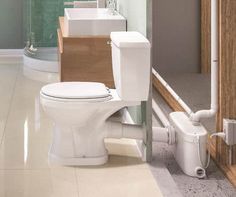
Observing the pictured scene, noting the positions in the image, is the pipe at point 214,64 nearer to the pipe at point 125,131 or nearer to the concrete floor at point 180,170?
the concrete floor at point 180,170

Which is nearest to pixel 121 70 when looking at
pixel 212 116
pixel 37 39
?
pixel 212 116

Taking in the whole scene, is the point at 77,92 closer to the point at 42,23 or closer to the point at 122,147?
the point at 122,147

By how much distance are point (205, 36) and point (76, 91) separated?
0.92 meters

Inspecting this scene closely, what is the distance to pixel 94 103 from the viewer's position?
318 cm

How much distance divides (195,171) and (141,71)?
0.66 m

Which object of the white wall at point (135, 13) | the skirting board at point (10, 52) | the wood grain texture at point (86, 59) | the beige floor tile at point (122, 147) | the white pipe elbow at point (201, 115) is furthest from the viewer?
the skirting board at point (10, 52)

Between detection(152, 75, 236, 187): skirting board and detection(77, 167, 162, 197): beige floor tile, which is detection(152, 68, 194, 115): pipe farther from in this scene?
detection(77, 167, 162, 197): beige floor tile

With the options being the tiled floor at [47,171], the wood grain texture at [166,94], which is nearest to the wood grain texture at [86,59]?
the wood grain texture at [166,94]

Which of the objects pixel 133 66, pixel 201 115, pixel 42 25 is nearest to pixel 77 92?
pixel 133 66

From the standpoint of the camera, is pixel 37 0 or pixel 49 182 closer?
pixel 49 182

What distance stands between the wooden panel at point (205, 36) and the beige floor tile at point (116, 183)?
801 millimetres

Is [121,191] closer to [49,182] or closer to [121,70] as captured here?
[49,182]

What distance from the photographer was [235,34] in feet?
10.0

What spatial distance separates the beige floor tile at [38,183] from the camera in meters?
2.87
